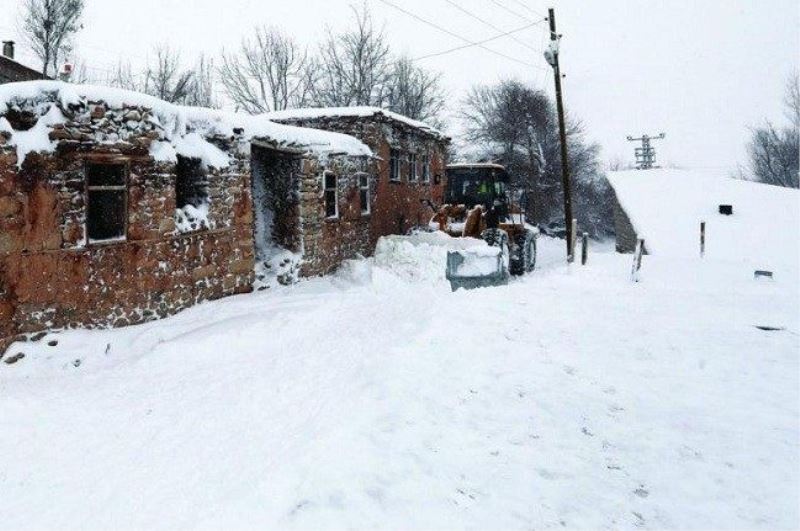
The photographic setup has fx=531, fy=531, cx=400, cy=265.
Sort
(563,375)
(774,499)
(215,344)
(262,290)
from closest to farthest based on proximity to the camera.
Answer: (774,499) < (563,375) < (215,344) < (262,290)

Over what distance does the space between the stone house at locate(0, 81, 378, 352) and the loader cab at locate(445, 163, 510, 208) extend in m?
6.03

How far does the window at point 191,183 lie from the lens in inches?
376

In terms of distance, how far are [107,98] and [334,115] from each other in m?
9.99

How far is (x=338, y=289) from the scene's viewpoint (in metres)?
12.2

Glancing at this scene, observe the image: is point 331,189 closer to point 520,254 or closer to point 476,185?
point 476,185

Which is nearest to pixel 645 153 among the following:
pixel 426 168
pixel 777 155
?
pixel 777 155

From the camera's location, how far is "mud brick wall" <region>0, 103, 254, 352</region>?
673 cm

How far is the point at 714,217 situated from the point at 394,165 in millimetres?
13432

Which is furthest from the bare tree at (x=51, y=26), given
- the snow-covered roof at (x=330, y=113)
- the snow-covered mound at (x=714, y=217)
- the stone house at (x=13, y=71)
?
the snow-covered mound at (x=714, y=217)

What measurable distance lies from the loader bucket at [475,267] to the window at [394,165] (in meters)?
7.86

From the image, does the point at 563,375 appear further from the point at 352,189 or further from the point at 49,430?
the point at 352,189

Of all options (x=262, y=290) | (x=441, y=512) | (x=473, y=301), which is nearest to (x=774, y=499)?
(x=441, y=512)

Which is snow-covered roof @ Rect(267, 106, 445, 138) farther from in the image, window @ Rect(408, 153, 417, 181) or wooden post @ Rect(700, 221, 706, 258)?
wooden post @ Rect(700, 221, 706, 258)

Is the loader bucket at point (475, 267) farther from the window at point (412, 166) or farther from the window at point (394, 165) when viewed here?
the window at point (412, 166)
